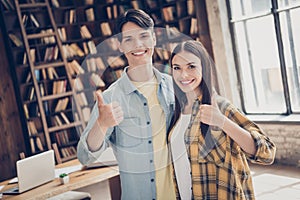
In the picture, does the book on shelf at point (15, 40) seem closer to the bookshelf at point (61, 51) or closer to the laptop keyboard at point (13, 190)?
the bookshelf at point (61, 51)

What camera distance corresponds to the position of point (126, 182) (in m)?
1.55

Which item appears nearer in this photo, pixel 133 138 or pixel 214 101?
pixel 214 101

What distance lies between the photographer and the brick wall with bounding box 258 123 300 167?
17.1 feet

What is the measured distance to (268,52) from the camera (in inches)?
227

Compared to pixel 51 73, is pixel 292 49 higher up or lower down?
lower down

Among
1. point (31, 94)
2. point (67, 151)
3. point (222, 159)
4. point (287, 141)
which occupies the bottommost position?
point (287, 141)

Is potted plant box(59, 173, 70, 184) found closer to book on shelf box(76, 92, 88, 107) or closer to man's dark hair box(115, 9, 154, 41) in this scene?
man's dark hair box(115, 9, 154, 41)

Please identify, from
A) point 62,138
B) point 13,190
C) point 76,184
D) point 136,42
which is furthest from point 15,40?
point 136,42

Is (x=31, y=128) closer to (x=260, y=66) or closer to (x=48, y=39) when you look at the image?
(x=48, y=39)

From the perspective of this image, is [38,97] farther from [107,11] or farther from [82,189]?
[82,189]

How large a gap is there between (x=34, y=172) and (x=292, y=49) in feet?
11.9

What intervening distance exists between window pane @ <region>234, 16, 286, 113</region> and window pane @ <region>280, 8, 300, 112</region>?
17cm

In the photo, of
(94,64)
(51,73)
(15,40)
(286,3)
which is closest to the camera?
(94,64)

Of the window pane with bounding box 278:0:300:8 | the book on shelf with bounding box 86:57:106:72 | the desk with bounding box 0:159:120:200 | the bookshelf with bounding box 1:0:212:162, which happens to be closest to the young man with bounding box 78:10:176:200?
the book on shelf with bounding box 86:57:106:72
